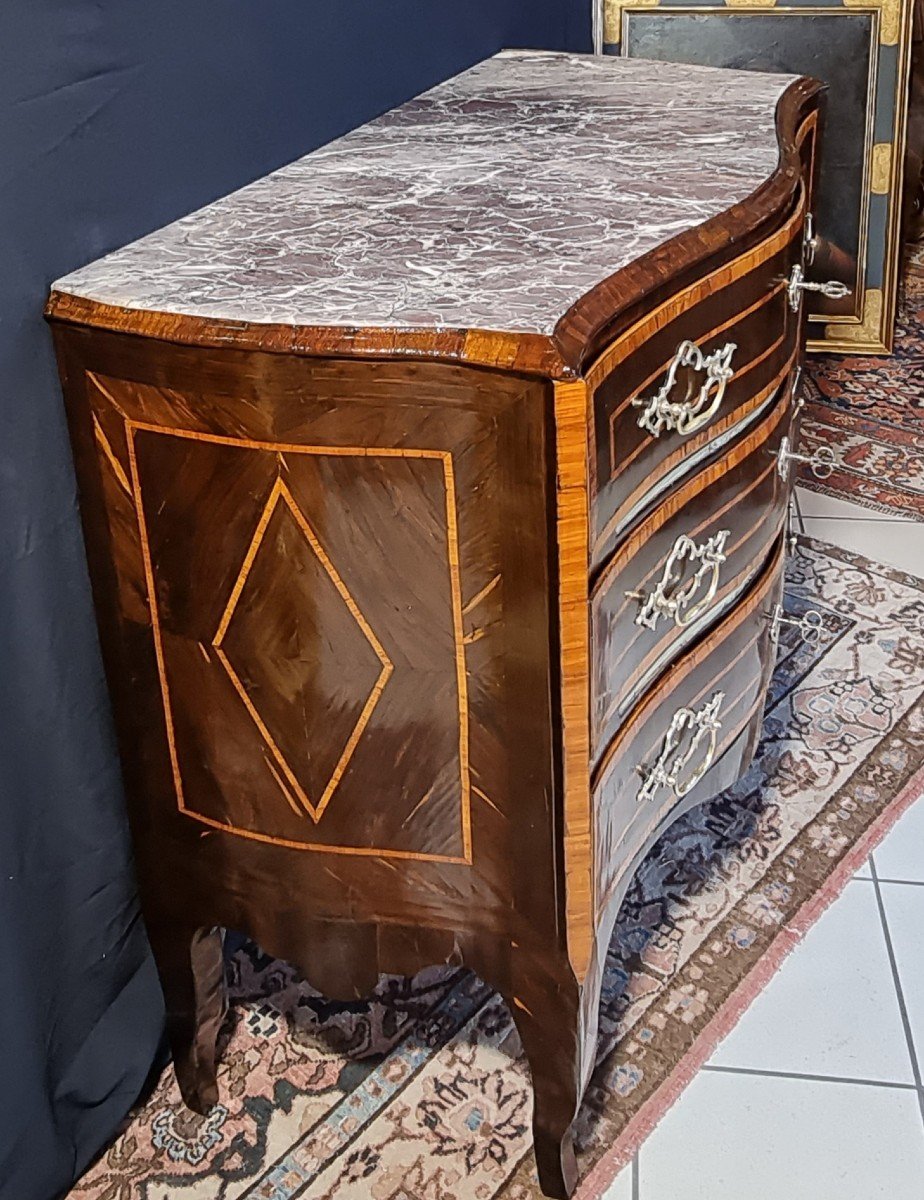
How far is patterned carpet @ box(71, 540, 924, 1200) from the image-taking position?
5.14 feet

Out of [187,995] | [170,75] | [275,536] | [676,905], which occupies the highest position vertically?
[170,75]

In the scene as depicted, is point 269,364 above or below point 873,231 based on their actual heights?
above

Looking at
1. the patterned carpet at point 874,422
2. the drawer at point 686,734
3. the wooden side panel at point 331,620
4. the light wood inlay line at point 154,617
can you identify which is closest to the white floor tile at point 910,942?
the drawer at point 686,734

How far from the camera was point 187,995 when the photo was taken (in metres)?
1.54

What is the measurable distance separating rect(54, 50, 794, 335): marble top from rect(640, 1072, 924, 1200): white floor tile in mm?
962

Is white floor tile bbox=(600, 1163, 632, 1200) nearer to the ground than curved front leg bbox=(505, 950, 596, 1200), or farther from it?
nearer to the ground

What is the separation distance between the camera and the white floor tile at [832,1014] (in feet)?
5.52

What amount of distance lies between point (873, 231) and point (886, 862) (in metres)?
1.79

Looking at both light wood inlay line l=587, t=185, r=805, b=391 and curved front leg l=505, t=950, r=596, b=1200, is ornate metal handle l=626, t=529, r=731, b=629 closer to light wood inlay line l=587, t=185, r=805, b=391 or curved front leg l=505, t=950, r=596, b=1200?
light wood inlay line l=587, t=185, r=805, b=391

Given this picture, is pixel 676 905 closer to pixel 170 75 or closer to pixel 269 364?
pixel 269 364

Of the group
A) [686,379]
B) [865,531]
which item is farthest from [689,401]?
[865,531]

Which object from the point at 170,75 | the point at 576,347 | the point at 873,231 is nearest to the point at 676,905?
the point at 576,347

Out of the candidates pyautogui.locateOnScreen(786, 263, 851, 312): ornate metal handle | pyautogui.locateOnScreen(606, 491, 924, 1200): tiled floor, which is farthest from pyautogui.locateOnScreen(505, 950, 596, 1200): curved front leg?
pyautogui.locateOnScreen(786, 263, 851, 312): ornate metal handle

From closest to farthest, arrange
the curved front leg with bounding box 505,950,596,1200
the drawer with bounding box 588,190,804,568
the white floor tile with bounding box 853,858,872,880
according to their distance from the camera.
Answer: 1. the drawer with bounding box 588,190,804,568
2. the curved front leg with bounding box 505,950,596,1200
3. the white floor tile with bounding box 853,858,872,880
